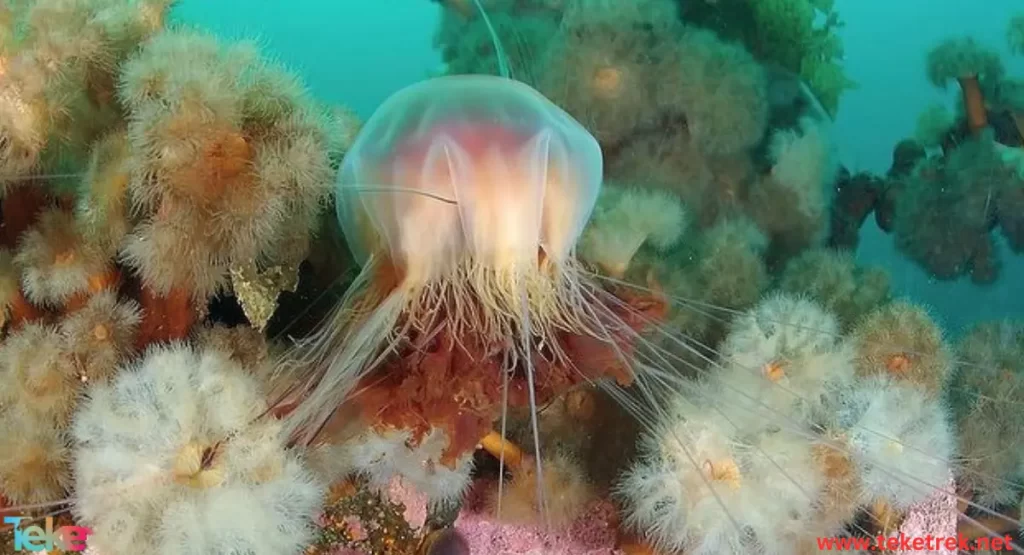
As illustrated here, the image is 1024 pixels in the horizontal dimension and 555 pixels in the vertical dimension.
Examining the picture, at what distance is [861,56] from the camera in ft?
63.9

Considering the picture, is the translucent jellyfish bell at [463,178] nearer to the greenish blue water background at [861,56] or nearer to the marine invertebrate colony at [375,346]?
the marine invertebrate colony at [375,346]

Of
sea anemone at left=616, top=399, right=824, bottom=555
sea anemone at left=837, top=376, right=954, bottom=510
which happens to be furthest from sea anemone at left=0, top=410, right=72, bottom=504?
sea anemone at left=837, top=376, right=954, bottom=510

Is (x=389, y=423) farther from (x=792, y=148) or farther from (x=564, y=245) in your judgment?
(x=792, y=148)

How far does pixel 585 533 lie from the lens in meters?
2.45

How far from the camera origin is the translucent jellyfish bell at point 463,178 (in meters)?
1.97

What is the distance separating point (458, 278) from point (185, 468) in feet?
2.54

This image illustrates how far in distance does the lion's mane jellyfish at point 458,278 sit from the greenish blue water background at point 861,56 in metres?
0.41

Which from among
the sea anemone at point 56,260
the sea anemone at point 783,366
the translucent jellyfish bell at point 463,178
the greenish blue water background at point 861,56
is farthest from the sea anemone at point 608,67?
the sea anemone at point 56,260

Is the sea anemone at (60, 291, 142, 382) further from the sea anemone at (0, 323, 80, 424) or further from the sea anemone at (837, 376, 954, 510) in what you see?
the sea anemone at (837, 376, 954, 510)

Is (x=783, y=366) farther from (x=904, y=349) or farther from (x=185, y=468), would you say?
(x=185, y=468)

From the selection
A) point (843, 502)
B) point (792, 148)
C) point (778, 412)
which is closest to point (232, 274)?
point (778, 412)

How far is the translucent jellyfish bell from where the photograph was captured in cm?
197

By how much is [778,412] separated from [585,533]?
688 mm

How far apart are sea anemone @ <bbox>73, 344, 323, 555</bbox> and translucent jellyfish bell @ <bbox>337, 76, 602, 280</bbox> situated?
0.56 meters
